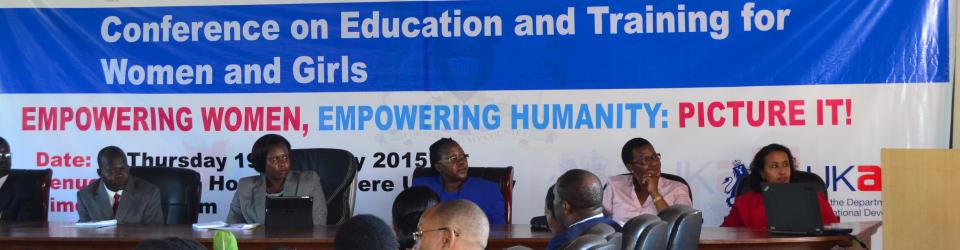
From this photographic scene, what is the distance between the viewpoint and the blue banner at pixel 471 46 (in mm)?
6730

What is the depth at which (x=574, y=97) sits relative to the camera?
6.96 meters

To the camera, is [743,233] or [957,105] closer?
[743,233]

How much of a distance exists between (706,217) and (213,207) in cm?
285

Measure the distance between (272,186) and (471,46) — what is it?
1.43 meters

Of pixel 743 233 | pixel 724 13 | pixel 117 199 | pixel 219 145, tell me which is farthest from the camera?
pixel 219 145

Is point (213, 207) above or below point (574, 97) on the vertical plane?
below

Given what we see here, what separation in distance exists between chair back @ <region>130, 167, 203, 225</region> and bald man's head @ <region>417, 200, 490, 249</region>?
359 centimetres

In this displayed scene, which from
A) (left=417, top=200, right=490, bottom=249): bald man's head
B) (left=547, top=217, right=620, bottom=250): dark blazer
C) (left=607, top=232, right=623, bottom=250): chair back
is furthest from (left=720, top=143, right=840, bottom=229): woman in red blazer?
(left=417, top=200, right=490, bottom=249): bald man's head

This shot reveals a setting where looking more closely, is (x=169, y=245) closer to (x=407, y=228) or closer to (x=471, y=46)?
(x=407, y=228)

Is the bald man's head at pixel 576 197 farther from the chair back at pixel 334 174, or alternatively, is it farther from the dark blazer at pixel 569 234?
the chair back at pixel 334 174

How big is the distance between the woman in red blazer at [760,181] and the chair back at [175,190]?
107 inches

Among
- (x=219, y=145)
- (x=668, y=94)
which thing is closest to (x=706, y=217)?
(x=668, y=94)

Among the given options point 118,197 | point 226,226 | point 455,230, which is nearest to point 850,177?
point 226,226

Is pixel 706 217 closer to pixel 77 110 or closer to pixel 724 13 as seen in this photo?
pixel 724 13
